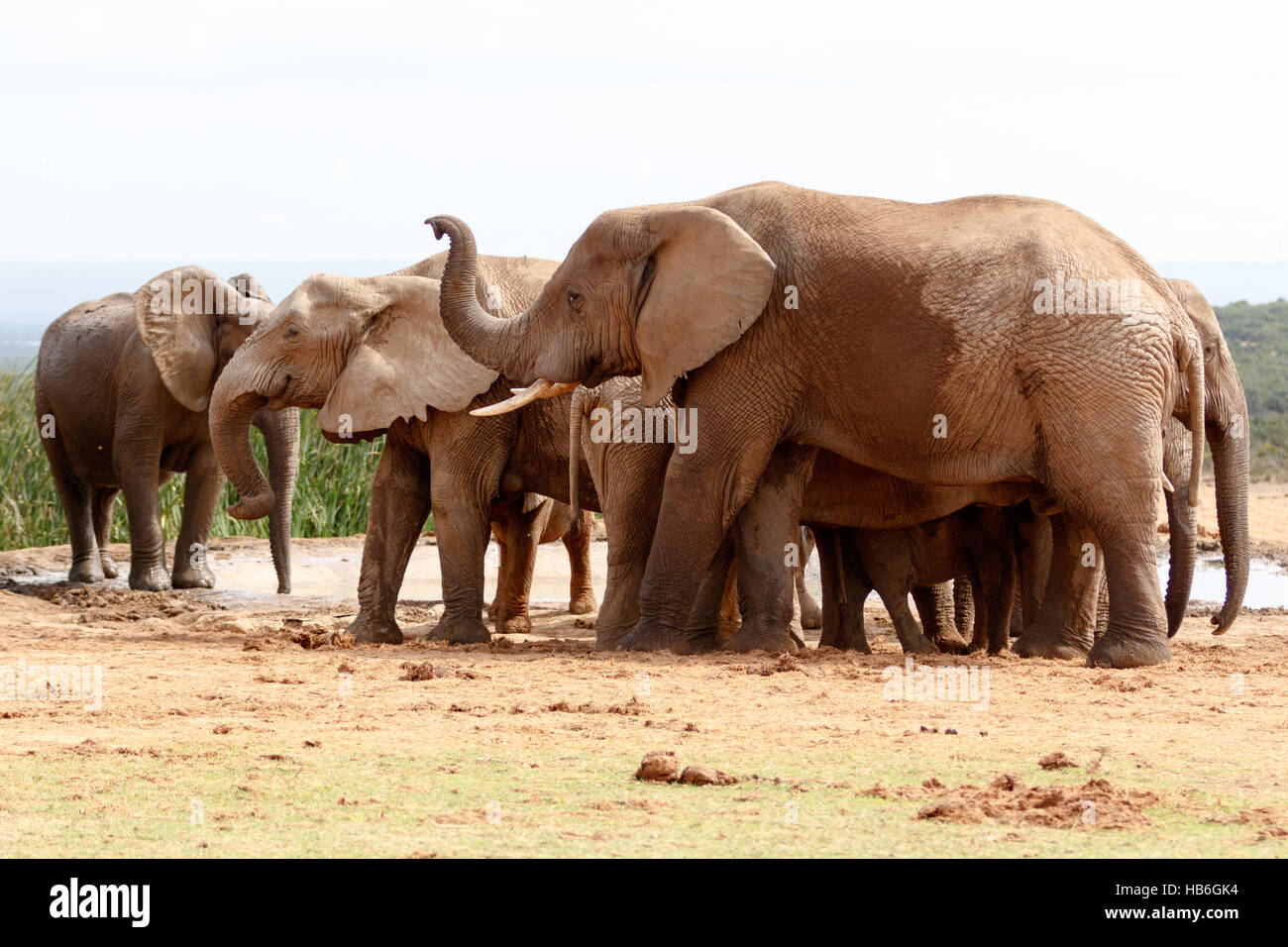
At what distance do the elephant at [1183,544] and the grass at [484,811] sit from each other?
3.83 m

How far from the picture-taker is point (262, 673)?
11.1m

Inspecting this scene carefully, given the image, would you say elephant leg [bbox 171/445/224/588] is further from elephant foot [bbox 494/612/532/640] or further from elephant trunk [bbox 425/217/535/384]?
elephant trunk [bbox 425/217/535/384]

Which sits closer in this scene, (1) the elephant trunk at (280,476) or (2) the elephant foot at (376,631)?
(2) the elephant foot at (376,631)

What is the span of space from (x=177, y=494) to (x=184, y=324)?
5.84m

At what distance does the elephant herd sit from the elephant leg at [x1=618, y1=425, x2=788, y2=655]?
0.05 feet

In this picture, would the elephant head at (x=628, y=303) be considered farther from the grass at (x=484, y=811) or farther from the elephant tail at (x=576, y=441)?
the grass at (x=484, y=811)

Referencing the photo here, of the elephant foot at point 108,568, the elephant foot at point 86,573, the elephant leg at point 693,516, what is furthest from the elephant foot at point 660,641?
the elephant foot at point 108,568

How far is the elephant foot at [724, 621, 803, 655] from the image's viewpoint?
1192 cm

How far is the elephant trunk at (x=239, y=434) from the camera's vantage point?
43.7 feet

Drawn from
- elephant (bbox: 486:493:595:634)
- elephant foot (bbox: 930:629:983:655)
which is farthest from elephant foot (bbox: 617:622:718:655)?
elephant (bbox: 486:493:595:634)

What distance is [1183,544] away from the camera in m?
12.8
